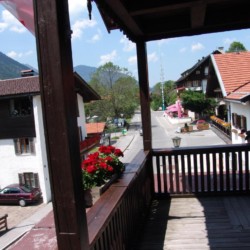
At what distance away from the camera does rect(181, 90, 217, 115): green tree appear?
33.8 m

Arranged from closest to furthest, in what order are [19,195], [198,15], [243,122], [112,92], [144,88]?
1. [198,15]
2. [144,88]
3. [243,122]
4. [19,195]
5. [112,92]

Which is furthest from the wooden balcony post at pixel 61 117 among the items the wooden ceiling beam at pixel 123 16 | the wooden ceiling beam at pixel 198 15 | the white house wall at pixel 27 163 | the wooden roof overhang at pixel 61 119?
the white house wall at pixel 27 163

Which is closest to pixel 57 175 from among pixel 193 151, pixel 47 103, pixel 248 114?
pixel 47 103

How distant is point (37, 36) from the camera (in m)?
1.41

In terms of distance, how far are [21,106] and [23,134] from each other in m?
1.60

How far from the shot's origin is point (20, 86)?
679 inches

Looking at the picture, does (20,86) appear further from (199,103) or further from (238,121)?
(199,103)

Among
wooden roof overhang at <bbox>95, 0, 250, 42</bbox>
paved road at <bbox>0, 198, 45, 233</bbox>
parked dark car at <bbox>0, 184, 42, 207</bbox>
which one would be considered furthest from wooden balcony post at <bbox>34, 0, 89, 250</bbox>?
parked dark car at <bbox>0, 184, 42, 207</bbox>

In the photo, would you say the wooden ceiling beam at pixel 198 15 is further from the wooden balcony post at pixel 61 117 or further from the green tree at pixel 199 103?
the green tree at pixel 199 103

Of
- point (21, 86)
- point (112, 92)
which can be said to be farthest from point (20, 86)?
point (112, 92)

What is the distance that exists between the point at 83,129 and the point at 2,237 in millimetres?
11137

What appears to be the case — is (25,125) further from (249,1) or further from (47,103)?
(47,103)

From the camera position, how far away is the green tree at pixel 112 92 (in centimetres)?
4341

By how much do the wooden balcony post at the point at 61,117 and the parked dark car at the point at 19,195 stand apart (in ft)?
55.4
